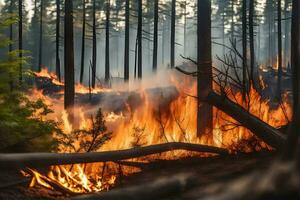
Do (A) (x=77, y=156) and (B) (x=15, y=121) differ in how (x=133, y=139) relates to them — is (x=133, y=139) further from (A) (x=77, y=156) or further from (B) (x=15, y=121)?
(A) (x=77, y=156)

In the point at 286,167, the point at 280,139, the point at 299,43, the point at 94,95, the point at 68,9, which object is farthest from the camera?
the point at 94,95

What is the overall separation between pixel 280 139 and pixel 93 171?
11.6 feet

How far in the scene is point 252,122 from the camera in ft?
21.8

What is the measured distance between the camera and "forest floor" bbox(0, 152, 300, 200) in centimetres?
571

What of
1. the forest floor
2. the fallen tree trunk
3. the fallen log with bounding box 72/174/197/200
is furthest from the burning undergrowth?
the fallen log with bounding box 72/174/197/200

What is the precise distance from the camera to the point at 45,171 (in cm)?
679

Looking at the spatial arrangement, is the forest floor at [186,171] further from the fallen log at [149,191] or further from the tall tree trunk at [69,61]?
the tall tree trunk at [69,61]

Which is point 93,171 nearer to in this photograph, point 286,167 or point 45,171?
point 45,171

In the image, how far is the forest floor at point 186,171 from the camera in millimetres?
5707

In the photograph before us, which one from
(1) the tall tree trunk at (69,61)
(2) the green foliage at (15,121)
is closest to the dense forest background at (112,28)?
(1) the tall tree trunk at (69,61)

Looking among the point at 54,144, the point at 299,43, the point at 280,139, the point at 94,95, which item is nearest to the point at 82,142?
the point at 54,144

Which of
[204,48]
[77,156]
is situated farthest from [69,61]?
[77,156]

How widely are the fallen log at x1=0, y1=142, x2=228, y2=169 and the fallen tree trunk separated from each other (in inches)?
35.6

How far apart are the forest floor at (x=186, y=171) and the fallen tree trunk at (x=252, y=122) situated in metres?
0.30
